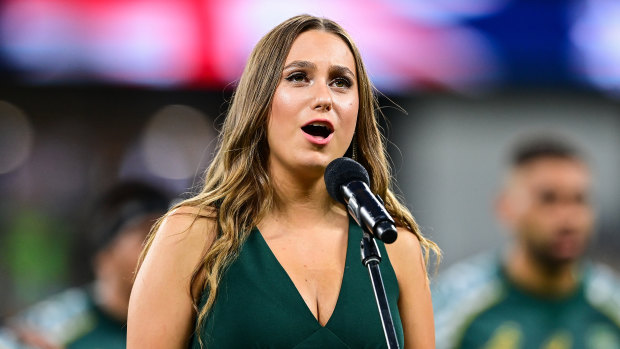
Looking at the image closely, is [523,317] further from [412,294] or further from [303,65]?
[303,65]

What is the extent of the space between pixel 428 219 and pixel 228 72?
6.24 ft

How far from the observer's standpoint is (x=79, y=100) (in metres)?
6.62

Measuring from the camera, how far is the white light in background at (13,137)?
634 centimetres

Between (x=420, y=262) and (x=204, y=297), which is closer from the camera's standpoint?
(x=204, y=297)

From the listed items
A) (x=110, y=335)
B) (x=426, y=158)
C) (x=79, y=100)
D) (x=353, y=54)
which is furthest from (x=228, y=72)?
(x=353, y=54)

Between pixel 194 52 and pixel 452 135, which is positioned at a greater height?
pixel 194 52

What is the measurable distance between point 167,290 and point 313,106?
1.83 ft

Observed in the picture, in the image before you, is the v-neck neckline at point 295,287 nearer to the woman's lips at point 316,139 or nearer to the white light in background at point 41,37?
the woman's lips at point 316,139

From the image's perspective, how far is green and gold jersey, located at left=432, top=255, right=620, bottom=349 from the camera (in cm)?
566

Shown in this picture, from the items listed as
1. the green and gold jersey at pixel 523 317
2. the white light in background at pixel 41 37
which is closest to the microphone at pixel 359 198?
the green and gold jersey at pixel 523 317

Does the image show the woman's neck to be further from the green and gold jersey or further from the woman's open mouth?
the green and gold jersey

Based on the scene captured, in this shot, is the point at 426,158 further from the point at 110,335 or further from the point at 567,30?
the point at 110,335

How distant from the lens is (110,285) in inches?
197

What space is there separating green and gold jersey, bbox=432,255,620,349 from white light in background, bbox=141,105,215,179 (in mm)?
2208
